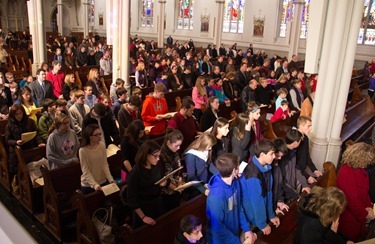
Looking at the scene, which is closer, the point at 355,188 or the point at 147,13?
the point at 355,188

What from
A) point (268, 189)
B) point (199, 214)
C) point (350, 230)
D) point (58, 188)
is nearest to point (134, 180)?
point (199, 214)

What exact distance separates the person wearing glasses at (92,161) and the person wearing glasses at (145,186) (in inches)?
28.4

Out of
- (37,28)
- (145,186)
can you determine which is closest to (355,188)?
(145,186)

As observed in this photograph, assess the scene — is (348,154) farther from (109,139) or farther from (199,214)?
(109,139)

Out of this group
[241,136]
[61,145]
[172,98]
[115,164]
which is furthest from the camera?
[172,98]

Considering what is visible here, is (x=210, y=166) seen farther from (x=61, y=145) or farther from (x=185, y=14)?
(x=185, y=14)

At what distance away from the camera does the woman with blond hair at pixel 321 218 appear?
9.68 feet

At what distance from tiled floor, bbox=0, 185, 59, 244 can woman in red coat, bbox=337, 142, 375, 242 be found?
3.71 m

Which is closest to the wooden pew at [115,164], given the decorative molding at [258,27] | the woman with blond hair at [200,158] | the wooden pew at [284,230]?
the woman with blond hair at [200,158]

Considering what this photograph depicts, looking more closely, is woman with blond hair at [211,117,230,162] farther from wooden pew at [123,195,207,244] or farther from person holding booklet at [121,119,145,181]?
person holding booklet at [121,119,145,181]

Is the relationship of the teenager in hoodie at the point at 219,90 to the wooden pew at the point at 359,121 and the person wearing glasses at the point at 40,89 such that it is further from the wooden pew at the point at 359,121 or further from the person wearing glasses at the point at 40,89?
the person wearing glasses at the point at 40,89

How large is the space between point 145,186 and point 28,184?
2.39m

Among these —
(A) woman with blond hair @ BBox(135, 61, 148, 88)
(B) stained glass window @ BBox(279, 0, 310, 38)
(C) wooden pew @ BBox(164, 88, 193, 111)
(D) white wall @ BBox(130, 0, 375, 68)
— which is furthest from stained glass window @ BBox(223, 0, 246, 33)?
(C) wooden pew @ BBox(164, 88, 193, 111)

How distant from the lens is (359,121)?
943cm
